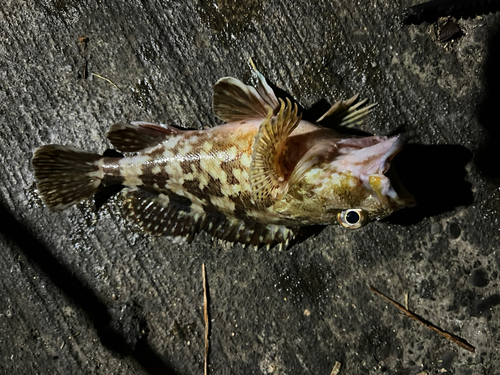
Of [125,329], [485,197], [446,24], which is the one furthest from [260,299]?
[446,24]

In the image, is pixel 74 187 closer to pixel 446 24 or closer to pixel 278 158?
pixel 278 158

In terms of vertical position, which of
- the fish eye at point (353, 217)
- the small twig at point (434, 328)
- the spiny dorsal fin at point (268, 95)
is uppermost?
the spiny dorsal fin at point (268, 95)

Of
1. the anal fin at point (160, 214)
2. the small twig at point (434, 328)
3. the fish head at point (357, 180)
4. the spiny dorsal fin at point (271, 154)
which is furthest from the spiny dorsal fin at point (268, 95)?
the small twig at point (434, 328)

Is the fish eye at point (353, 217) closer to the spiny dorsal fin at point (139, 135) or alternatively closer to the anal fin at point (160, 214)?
the anal fin at point (160, 214)

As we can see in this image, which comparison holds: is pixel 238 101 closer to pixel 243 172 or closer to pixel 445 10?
pixel 243 172

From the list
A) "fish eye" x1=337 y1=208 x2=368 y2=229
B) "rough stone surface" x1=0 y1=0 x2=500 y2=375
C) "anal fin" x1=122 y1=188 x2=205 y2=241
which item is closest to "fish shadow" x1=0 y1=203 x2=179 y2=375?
"rough stone surface" x1=0 y1=0 x2=500 y2=375

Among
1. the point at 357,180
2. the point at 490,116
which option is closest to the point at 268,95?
the point at 357,180

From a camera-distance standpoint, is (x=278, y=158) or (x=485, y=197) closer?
(x=278, y=158)
